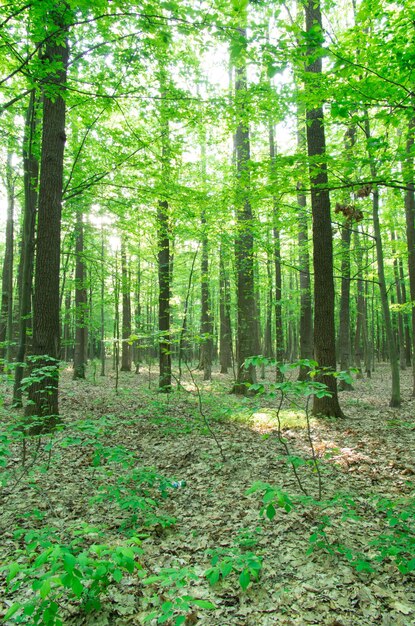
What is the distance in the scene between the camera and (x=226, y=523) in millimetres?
3984

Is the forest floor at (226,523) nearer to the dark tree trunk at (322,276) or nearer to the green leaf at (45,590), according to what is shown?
the green leaf at (45,590)

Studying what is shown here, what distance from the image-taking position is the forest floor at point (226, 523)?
2686 mm

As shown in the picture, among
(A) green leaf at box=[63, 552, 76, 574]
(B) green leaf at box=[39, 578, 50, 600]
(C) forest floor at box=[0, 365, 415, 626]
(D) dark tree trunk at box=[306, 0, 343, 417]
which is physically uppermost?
(D) dark tree trunk at box=[306, 0, 343, 417]

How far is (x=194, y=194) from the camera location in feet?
28.5

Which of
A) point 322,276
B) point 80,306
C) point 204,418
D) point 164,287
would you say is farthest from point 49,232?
point 80,306

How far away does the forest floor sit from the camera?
8.81 ft

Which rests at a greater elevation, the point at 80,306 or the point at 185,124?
the point at 185,124

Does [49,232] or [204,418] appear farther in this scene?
[49,232]

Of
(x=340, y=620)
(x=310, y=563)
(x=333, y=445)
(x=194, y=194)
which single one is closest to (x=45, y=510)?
(x=310, y=563)

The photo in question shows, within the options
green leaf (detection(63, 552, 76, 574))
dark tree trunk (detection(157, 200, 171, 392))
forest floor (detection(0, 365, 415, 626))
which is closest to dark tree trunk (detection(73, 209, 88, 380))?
dark tree trunk (detection(157, 200, 171, 392))

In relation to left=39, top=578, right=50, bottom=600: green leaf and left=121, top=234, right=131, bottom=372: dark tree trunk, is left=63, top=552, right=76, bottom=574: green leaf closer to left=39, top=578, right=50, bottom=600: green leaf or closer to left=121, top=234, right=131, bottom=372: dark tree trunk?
left=39, top=578, right=50, bottom=600: green leaf

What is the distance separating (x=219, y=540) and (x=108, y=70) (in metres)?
8.51

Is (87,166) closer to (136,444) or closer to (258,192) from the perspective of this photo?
(258,192)

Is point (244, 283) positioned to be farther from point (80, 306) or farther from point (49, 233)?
point (80, 306)
